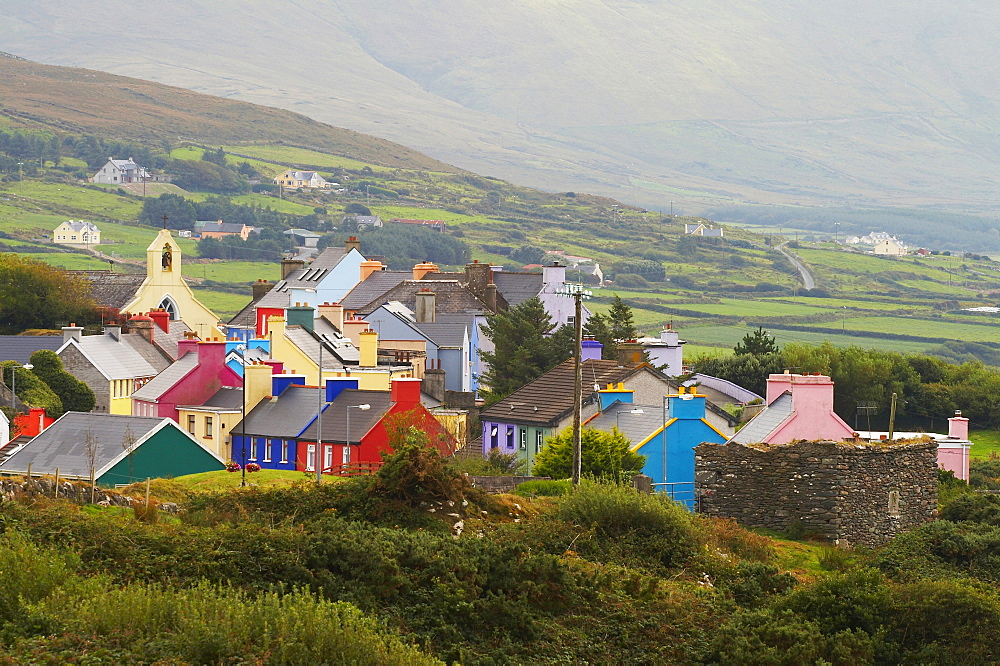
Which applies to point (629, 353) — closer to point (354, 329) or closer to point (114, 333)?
point (354, 329)

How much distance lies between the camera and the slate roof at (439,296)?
88.9 m

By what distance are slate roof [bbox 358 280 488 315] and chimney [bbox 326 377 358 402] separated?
37794 mm

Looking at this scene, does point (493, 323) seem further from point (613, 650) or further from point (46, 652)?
point (46, 652)

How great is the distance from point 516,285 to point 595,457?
5958cm

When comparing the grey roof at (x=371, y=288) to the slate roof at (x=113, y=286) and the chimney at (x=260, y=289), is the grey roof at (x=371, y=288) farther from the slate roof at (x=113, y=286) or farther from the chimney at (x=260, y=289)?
the slate roof at (x=113, y=286)

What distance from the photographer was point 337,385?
47.5 m

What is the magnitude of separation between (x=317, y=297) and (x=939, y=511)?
2883 inches

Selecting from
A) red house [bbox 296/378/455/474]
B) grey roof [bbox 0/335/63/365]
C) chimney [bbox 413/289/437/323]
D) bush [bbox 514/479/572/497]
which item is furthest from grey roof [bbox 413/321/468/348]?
bush [bbox 514/479/572/497]

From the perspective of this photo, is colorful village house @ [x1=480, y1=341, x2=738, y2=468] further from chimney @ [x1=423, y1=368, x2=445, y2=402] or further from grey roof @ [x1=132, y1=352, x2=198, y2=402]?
grey roof @ [x1=132, y1=352, x2=198, y2=402]

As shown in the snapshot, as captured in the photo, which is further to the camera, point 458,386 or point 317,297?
point 317,297

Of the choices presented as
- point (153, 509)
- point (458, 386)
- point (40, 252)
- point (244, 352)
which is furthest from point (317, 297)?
point (40, 252)

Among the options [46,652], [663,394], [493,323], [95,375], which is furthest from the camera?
[493,323]

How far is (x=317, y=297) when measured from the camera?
106 metres

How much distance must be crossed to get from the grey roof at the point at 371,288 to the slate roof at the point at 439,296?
2.70 metres
